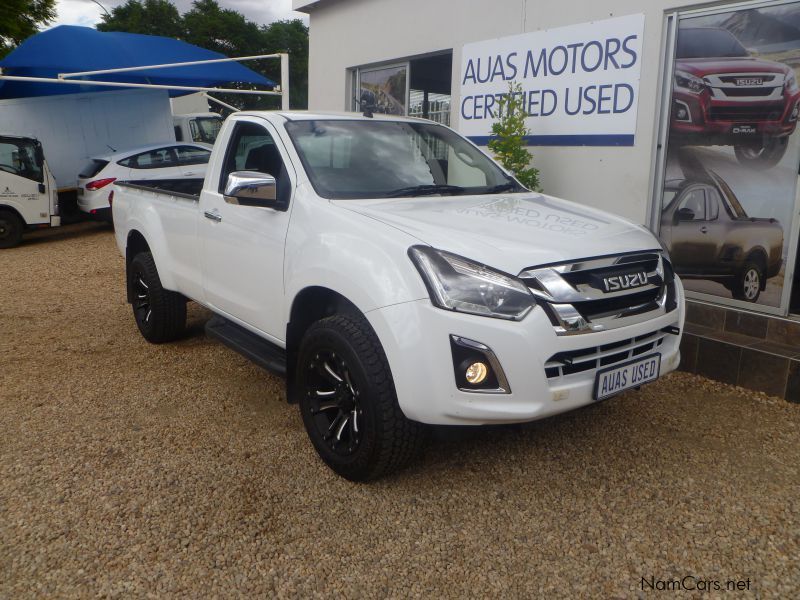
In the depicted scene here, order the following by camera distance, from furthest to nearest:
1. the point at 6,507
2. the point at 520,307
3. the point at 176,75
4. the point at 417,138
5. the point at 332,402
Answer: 1. the point at 176,75
2. the point at 417,138
3. the point at 332,402
4. the point at 6,507
5. the point at 520,307

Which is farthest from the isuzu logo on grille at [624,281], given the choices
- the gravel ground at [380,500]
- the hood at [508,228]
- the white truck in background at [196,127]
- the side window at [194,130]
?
the side window at [194,130]

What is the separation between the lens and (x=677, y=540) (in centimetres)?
292

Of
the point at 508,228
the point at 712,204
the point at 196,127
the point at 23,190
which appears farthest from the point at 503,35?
the point at 196,127

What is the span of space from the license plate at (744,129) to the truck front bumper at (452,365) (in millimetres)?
3206

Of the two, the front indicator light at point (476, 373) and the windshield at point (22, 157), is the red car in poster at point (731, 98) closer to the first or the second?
the front indicator light at point (476, 373)

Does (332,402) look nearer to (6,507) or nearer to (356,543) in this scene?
(356,543)

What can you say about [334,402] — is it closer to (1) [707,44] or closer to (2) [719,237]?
(2) [719,237]

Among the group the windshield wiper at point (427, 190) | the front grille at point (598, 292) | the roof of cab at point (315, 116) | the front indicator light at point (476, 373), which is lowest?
the front indicator light at point (476, 373)

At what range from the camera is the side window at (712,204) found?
5492mm

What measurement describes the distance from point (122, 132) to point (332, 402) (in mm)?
14005

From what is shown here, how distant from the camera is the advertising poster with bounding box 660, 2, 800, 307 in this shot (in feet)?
16.5

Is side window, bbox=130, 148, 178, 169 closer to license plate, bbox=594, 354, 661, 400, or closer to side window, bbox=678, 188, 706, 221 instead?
side window, bbox=678, 188, 706, 221

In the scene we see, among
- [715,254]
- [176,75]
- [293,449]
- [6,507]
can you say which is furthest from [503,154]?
[176,75]

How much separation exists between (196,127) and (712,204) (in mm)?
13854
